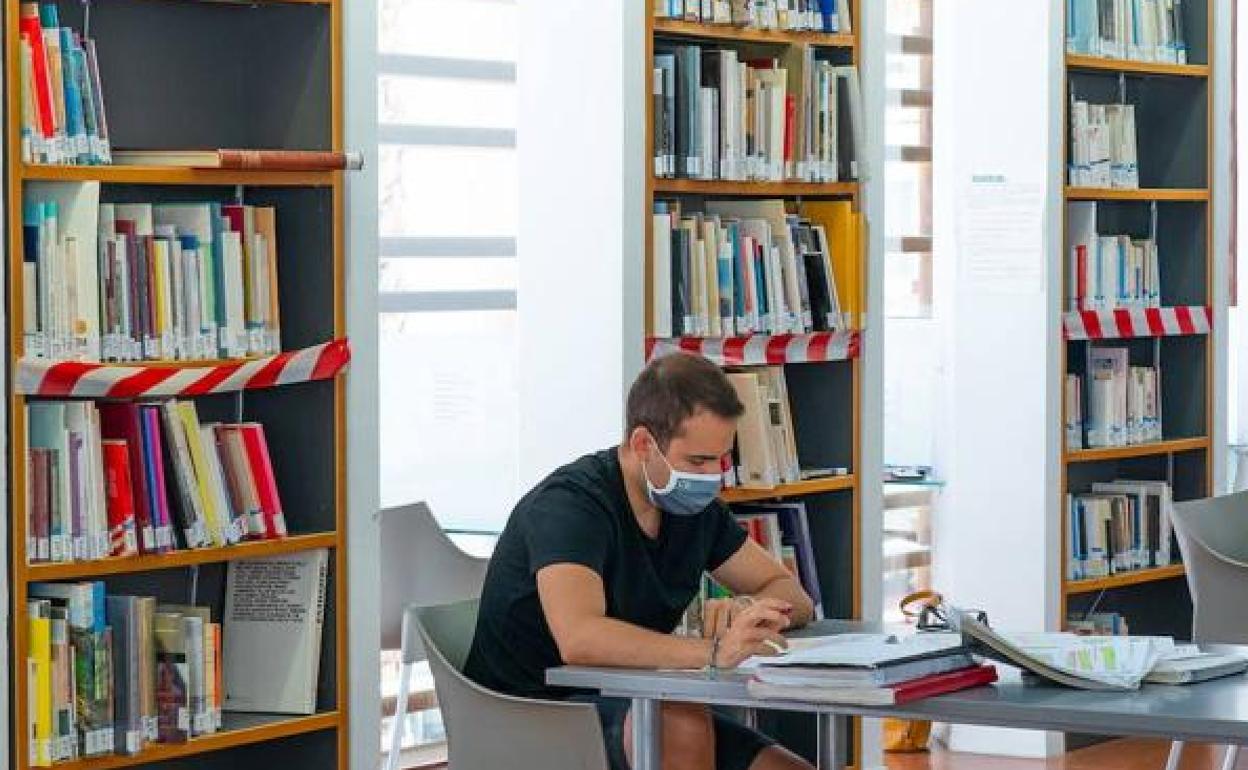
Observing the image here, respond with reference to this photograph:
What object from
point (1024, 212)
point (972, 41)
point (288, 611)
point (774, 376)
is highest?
point (972, 41)

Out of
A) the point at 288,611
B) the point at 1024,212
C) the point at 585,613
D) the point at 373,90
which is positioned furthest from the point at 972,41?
the point at 585,613

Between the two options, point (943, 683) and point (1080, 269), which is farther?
point (1080, 269)

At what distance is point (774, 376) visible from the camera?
239 inches

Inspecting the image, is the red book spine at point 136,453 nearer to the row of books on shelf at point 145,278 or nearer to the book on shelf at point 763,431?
the row of books on shelf at point 145,278

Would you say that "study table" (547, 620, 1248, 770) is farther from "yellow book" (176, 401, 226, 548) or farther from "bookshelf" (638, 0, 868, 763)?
"bookshelf" (638, 0, 868, 763)

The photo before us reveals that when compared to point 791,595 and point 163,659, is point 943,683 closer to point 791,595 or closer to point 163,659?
point 791,595

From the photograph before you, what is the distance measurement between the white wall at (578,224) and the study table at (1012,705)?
1866mm

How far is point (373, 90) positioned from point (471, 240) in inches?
59.3

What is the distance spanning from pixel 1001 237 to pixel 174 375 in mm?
3340

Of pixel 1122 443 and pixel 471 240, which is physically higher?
pixel 471 240

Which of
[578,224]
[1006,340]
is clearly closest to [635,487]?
[578,224]

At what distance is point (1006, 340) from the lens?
719 centimetres

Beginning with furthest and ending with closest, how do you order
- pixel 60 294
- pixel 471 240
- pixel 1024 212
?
pixel 1024 212, pixel 471 240, pixel 60 294

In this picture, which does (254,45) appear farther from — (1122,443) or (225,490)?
(1122,443)
